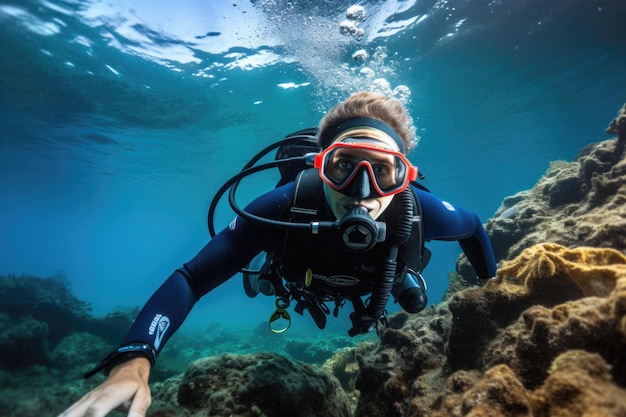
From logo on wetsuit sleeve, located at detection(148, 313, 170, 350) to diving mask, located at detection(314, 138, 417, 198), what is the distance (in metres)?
1.90

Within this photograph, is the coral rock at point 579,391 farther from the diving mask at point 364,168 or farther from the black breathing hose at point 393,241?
the diving mask at point 364,168

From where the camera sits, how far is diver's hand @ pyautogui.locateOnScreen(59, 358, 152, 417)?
1449 mm

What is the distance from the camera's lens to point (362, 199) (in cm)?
296

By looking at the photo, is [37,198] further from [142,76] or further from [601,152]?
[601,152]

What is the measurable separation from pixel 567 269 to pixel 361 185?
5.56 ft

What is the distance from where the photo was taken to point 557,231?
16.5 ft

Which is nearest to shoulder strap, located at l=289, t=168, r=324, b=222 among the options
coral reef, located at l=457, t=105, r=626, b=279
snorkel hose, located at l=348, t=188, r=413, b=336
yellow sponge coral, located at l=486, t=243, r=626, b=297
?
snorkel hose, located at l=348, t=188, r=413, b=336

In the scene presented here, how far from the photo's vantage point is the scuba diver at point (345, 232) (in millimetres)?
2824

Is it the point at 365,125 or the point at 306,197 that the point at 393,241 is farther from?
the point at 365,125

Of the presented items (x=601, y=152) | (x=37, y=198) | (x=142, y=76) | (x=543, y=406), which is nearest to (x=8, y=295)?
(x=142, y=76)

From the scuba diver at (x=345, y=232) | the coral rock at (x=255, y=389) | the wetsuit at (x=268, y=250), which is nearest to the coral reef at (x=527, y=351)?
the coral rock at (x=255, y=389)

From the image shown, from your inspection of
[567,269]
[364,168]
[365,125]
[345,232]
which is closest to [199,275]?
[345,232]

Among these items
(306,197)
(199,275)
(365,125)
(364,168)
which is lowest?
(199,275)

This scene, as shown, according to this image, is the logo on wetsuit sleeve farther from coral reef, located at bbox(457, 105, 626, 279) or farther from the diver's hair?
coral reef, located at bbox(457, 105, 626, 279)
